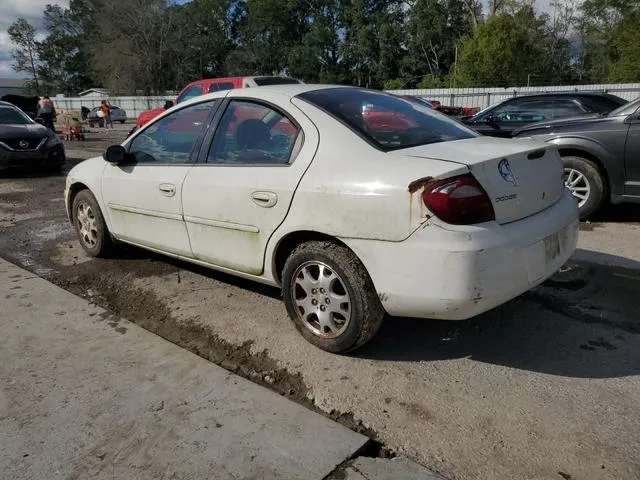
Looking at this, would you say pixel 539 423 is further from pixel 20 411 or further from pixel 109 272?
pixel 109 272

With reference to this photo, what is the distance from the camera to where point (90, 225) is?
16.5 feet

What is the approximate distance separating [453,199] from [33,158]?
10.5 metres

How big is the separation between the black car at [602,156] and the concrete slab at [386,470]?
15.1ft

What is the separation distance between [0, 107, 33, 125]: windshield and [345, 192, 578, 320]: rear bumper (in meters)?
11.1

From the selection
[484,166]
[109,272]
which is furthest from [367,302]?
[109,272]

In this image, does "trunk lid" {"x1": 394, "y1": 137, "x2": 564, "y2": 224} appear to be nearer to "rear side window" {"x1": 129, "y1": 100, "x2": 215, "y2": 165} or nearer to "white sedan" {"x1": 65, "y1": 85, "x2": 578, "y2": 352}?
"white sedan" {"x1": 65, "y1": 85, "x2": 578, "y2": 352}

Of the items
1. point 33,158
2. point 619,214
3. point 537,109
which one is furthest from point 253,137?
point 33,158

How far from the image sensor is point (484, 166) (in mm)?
2732

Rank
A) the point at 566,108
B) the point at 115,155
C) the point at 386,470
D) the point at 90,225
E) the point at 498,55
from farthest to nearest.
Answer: the point at 498,55 → the point at 566,108 → the point at 90,225 → the point at 115,155 → the point at 386,470

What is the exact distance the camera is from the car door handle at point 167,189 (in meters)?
3.87

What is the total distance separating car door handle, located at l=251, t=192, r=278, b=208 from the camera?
3.20 metres

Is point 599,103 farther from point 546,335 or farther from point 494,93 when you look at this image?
point 494,93

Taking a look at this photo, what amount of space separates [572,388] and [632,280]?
1.89 m

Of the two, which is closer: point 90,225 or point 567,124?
point 90,225
